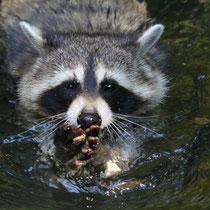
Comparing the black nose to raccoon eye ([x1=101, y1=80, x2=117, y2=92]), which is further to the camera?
raccoon eye ([x1=101, y1=80, x2=117, y2=92])

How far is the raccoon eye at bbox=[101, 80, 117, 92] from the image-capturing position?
4.25 m

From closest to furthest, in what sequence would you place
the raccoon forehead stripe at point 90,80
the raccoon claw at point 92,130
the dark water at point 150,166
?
the dark water at point 150,166, the raccoon claw at point 92,130, the raccoon forehead stripe at point 90,80

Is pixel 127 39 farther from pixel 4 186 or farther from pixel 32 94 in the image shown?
pixel 4 186

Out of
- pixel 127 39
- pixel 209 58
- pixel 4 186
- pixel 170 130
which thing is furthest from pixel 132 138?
pixel 209 58

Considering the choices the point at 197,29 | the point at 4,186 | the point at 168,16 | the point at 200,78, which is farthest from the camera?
the point at 168,16

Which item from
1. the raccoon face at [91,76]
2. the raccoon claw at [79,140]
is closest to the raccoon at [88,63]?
the raccoon face at [91,76]

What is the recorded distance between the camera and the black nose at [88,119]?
3.82m

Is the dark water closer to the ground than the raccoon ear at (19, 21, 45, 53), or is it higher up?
closer to the ground

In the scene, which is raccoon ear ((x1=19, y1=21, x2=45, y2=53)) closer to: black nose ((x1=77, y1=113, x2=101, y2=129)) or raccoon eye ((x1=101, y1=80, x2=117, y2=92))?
raccoon eye ((x1=101, y1=80, x2=117, y2=92))

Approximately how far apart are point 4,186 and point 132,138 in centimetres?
132

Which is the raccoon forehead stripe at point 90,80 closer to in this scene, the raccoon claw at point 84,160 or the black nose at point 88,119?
the black nose at point 88,119

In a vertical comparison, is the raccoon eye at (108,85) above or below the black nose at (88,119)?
above

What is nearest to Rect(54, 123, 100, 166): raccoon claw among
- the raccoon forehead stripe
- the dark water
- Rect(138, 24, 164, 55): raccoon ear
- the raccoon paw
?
the raccoon paw

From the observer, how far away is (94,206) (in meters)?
3.55
